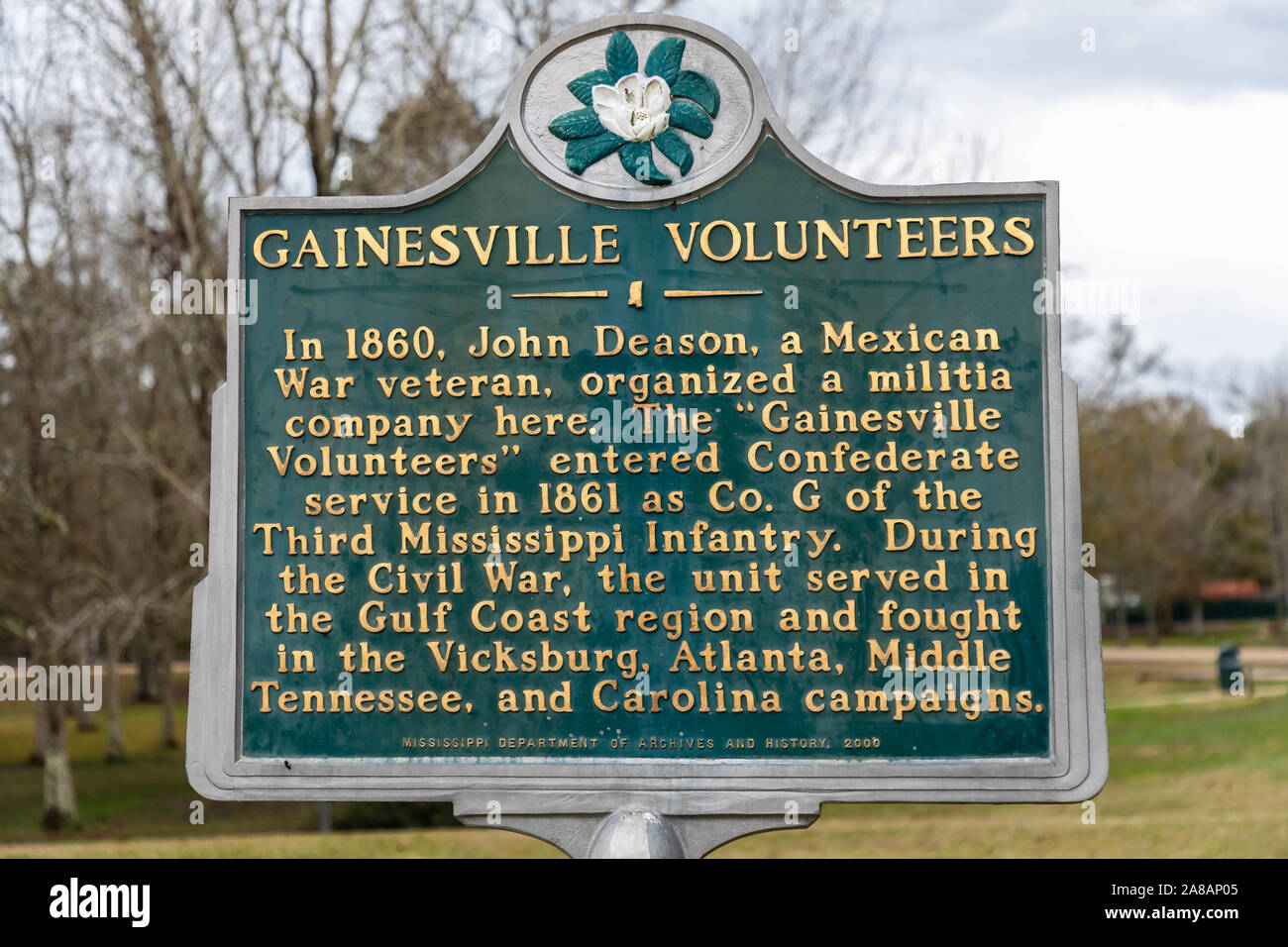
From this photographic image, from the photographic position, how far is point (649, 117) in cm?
520

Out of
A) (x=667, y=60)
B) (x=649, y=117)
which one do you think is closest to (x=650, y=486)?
(x=649, y=117)

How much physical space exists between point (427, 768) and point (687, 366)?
6.35ft

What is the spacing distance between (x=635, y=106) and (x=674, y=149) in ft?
0.79

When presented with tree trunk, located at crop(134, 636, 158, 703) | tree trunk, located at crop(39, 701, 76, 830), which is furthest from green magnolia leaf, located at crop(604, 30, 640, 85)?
tree trunk, located at crop(134, 636, 158, 703)

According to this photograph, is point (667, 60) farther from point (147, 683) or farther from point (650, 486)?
point (147, 683)

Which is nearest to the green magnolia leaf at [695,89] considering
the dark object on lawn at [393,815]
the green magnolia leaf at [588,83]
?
the green magnolia leaf at [588,83]

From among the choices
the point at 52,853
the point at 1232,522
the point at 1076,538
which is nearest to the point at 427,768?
the point at 1076,538

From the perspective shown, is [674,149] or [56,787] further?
[56,787]

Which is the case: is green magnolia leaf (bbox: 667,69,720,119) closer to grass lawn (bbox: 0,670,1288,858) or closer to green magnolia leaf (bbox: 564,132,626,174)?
green magnolia leaf (bbox: 564,132,626,174)

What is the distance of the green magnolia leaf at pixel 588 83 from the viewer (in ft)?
17.2

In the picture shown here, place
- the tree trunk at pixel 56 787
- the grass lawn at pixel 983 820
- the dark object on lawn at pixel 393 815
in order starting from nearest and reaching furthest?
1. the grass lawn at pixel 983 820
2. the dark object on lawn at pixel 393 815
3. the tree trunk at pixel 56 787

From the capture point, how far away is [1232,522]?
4650cm

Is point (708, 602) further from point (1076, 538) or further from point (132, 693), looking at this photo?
point (132, 693)

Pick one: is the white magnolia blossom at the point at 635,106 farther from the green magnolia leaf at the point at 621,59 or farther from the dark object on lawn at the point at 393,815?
the dark object on lawn at the point at 393,815
